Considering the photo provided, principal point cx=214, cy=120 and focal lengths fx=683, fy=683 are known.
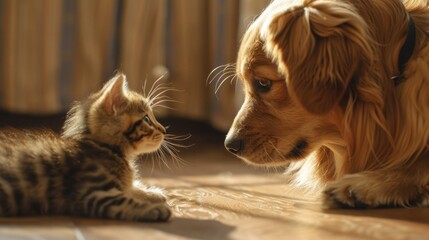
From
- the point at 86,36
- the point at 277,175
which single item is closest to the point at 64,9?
the point at 86,36

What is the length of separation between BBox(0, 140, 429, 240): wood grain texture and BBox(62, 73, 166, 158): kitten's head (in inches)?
9.1

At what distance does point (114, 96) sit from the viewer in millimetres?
2041

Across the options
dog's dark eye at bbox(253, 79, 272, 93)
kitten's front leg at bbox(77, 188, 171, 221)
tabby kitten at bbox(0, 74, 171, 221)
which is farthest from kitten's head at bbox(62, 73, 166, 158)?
dog's dark eye at bbox(253, 79, 272, 93)

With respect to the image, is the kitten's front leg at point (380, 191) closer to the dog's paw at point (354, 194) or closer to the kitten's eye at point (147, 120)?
the dog's paw at point (354, 194)

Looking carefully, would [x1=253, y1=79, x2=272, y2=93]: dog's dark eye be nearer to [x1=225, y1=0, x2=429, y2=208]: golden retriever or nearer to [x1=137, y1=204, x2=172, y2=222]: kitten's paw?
[x1=225, y1=0, x2=429, y2=208]: golden retriever

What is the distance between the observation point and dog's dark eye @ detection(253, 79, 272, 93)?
2.09 m

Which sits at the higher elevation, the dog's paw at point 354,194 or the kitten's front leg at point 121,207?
the kitten's front leg at point 121,207

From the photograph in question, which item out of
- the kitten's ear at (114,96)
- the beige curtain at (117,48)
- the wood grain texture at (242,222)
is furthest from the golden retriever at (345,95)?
the beige curtain at (117,48)

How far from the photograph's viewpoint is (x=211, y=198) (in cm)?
225

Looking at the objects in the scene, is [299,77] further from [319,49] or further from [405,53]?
[405,53]

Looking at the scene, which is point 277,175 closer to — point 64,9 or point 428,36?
point 428,36

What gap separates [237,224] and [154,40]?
5.96 ft

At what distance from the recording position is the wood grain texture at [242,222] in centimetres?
164

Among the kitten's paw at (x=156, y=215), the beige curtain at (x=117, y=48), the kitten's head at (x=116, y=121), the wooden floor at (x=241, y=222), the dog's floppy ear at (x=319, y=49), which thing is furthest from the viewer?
the beige curtain at (x=117, y=48)
